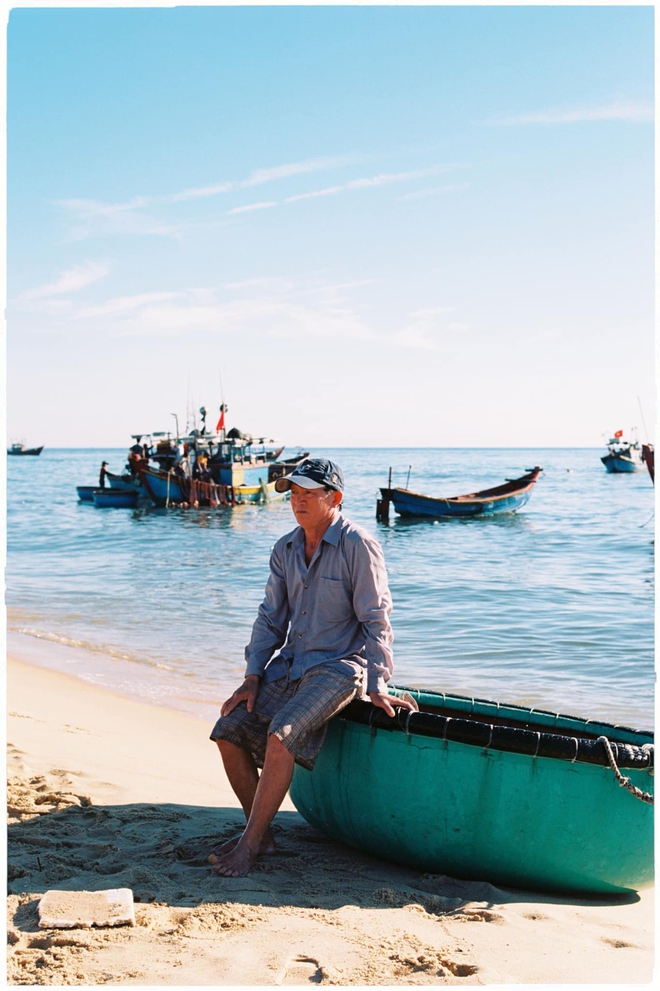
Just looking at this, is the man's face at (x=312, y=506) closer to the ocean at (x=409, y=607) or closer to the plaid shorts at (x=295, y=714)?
the plaid shorts at (x=295, y=714)

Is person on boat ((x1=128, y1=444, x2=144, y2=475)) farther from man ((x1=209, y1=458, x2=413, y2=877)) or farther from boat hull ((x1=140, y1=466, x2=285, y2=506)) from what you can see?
man ((x1=209, y1=458, x2=413, y2=877))

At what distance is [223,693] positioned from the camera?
26.9 ft

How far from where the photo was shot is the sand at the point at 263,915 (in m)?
2.91

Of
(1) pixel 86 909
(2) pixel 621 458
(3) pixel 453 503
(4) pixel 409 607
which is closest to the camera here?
(1) pixel 86 909

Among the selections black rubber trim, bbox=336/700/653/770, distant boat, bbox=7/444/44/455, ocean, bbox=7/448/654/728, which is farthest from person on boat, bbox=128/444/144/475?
distant boat, bbox=7/444/44/455

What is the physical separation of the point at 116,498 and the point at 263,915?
32.7 meters

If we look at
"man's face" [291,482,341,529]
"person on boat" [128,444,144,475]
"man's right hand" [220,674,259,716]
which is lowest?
"man's right hand" [220,674,259,716]

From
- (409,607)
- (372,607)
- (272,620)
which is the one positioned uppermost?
(372,607)

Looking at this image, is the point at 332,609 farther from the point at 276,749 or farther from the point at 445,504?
the point at 445,504

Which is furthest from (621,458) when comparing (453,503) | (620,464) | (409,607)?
(409,607)

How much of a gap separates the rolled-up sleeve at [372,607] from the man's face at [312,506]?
0.19m

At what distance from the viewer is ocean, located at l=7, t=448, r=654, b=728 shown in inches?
342

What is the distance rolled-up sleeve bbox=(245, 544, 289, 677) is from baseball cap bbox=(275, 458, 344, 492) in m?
0.31

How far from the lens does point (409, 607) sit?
43.2ft
